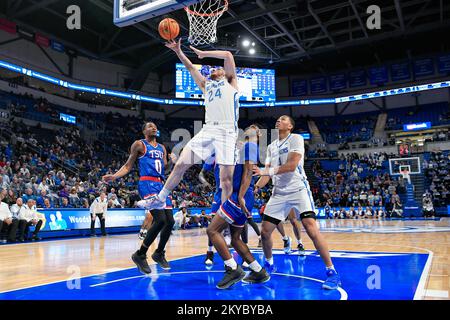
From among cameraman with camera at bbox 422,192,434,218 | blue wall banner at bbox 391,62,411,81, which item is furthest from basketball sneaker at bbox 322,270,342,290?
blue wall banner at bbox 391,62,411,81

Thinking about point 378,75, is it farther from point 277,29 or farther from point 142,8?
point 142,8

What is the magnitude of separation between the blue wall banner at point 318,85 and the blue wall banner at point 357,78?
7.27ft

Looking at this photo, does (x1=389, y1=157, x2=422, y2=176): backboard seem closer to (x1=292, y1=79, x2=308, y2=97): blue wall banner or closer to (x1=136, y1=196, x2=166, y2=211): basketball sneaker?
(x1=292, y1=79, x2=308, y2=97): blue wall banner

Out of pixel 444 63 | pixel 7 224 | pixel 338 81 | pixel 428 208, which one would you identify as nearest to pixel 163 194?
pixel 7 224

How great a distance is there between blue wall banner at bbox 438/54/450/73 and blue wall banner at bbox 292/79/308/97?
35.8 feet

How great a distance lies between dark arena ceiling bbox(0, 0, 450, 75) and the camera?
21.0 meters

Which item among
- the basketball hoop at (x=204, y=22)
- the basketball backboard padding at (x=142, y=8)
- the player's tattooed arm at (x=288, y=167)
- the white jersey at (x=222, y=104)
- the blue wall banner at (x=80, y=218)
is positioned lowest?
the blue wall banner at (x=80, y=218)

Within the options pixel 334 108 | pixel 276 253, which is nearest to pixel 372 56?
pixel 334 108

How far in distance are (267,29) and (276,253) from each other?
20488 millimetres

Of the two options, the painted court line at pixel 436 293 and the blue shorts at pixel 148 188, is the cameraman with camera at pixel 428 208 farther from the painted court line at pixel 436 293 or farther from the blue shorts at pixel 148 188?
the blue shorts at pixel 148 188

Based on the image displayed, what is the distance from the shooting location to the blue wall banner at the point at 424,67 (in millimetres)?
30422

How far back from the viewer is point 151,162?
5.50 meters

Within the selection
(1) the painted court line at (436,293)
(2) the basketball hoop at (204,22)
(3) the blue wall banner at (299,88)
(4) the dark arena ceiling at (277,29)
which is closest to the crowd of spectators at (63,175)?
(4) the dark arena ceiling at (277,29)

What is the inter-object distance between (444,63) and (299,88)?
11810mm
